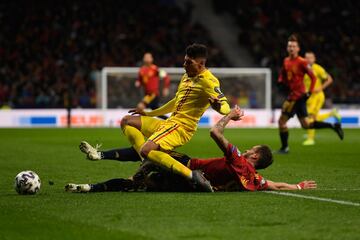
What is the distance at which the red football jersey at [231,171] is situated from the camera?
9.12 metres

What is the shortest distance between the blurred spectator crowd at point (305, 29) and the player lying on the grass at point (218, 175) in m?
28.2

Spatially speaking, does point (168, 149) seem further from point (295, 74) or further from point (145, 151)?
point (295, 74)

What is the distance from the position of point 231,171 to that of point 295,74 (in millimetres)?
8695

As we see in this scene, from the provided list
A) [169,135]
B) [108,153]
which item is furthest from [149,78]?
[169,135]

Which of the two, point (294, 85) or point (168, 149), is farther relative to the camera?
point (294, 85)

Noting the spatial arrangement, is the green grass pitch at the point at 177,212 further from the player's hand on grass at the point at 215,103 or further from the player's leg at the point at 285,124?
the player's leg at the point at 285,124

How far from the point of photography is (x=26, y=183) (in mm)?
9242

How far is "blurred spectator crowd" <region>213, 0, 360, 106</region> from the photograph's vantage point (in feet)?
125

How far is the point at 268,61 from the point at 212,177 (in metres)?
29.8

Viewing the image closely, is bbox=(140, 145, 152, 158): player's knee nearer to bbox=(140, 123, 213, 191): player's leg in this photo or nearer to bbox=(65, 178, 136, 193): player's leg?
bbox=(140, 123, 213, 191): player's leg

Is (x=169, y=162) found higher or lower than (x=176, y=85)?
higher

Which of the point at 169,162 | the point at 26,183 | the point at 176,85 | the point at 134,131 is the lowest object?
the point at 176,85

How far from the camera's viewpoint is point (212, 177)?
373 inches

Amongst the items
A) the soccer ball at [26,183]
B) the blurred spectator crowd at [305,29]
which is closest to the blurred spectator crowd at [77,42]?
the blurred spectator crowd at [305,29]
